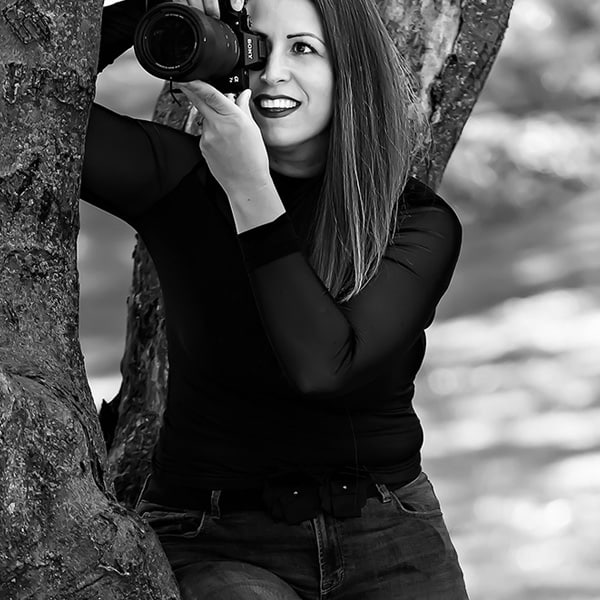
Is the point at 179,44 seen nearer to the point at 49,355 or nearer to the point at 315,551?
the point at 49,355

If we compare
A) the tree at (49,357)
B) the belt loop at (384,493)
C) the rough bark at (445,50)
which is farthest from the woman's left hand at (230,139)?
the rough bark at (445,50)

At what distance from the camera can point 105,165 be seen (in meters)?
1.73

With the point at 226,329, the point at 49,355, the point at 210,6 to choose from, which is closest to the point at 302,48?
the point at 210,6

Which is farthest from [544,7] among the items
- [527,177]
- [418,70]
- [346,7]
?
[346,7]

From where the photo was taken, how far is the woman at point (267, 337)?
1.75 meters

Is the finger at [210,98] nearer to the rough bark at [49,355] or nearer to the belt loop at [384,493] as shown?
the rough bark at [49,355]

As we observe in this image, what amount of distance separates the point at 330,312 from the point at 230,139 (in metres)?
0.24

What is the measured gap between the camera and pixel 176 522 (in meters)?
1.80

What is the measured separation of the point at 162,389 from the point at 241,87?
2.97ft

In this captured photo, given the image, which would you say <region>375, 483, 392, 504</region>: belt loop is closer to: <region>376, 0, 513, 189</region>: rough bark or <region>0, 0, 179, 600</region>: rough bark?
<region>0, 0, 179, 600</region>: rough bark

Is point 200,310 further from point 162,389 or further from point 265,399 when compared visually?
point 162,389

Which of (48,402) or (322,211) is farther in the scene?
(322,211)

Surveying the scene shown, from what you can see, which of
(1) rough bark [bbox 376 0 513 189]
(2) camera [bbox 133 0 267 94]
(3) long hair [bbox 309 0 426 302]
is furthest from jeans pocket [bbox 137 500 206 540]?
(1) rough bark [bbox 376 0 513 189]

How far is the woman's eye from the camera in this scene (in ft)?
5.95
